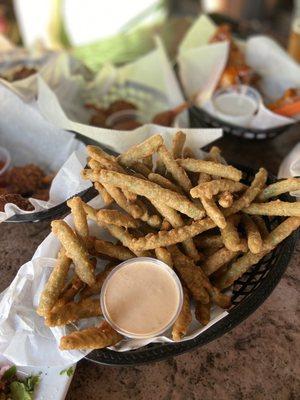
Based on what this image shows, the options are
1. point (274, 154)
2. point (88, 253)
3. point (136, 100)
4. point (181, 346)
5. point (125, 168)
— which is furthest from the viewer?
point (136, 100)

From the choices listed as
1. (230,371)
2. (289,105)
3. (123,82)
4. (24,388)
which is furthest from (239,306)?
(123,82)

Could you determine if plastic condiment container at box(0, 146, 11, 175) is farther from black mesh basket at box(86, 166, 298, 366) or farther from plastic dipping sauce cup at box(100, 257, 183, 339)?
black mesh basket at box(86, 166, 298, 366)

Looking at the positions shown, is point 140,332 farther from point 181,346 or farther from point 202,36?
point 202,36

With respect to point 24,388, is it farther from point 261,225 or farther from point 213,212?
point 261,225

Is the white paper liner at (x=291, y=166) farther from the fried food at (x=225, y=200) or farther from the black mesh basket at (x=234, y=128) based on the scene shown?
the fried food at (x=225, y=200)

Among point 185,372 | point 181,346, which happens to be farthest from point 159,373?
point 181,346

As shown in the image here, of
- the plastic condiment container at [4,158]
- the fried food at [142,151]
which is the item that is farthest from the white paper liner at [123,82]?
the fried food at [142,151]
